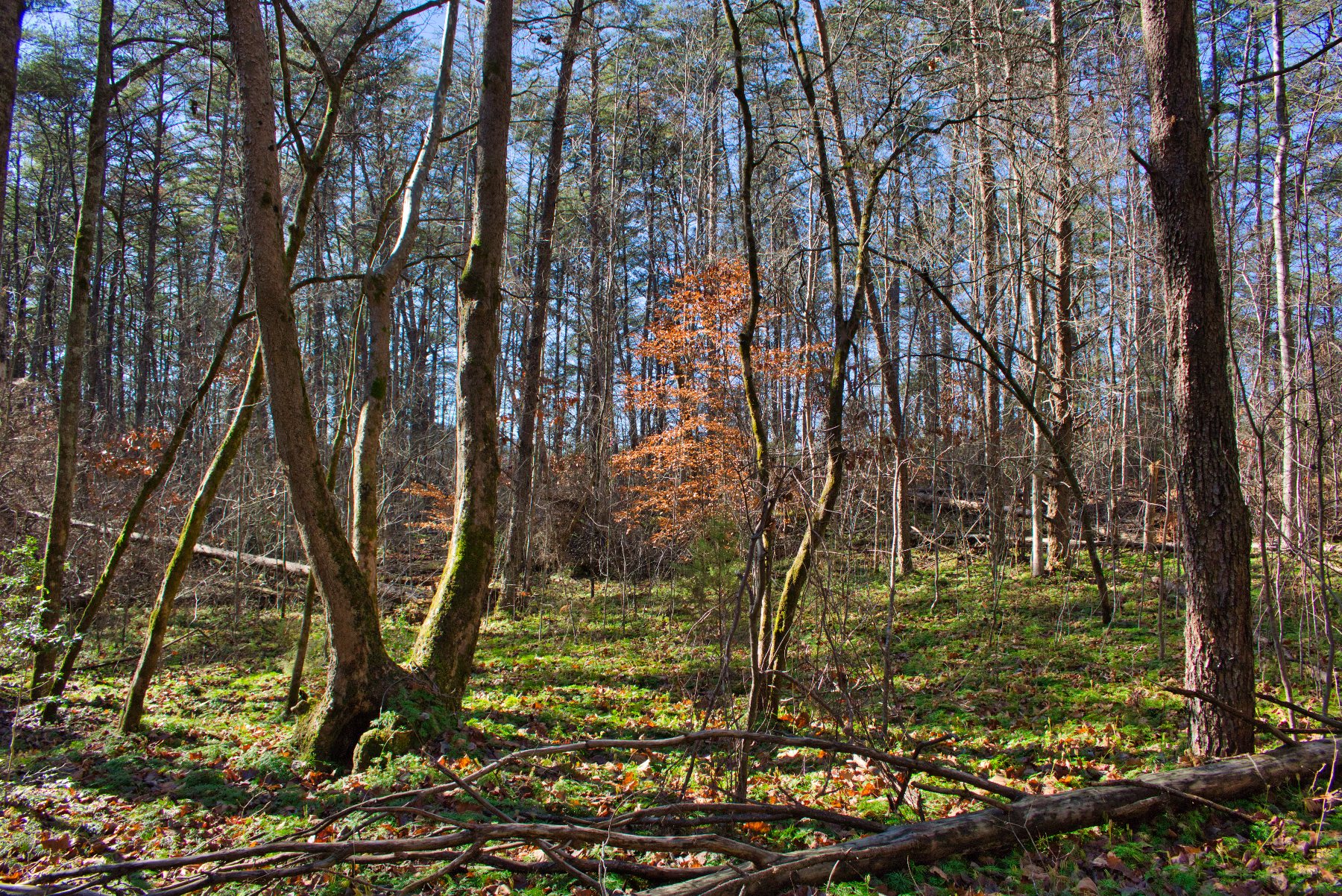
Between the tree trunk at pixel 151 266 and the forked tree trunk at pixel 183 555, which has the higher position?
the tree trunk at pixel 151 266

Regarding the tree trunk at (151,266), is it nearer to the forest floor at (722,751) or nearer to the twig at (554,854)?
the forest floor at (722,751)

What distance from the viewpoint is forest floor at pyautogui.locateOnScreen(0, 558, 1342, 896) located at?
2982mm

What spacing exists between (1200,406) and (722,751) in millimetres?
3318

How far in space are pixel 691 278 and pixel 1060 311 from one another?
5.71 m

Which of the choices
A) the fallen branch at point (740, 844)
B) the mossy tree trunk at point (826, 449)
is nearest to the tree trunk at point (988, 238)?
the mossy tree trunk at point (826, 449)

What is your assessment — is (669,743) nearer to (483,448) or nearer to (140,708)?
(483,448)

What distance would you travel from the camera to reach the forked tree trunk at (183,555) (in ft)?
17.7

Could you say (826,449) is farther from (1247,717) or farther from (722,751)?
(1247,717)

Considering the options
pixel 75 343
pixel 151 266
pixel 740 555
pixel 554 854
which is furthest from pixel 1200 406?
pixel 151 266

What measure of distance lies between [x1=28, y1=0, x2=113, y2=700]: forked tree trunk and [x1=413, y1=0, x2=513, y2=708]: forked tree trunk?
3.21m

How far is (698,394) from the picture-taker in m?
11.6

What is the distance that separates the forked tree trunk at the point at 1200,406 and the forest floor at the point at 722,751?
0.62m

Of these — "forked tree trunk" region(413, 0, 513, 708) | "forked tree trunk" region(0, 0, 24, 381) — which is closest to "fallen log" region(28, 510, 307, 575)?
"forked tree trunk" region(413, 0, 513, 708)

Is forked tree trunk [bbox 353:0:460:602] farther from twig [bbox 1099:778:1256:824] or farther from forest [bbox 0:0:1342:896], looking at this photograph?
twig [bbox 1099:778:1256:824]
